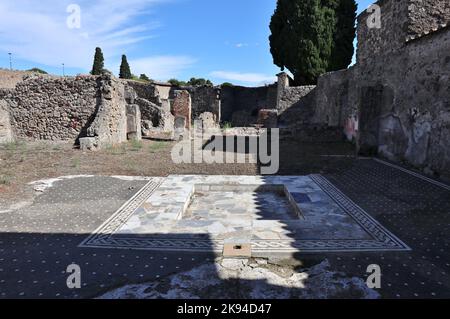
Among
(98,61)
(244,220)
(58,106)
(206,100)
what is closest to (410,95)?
(244,220)

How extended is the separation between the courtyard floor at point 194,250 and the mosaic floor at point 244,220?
2.8 inches

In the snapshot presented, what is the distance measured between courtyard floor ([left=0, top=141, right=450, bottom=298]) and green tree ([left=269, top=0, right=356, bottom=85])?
16.3m

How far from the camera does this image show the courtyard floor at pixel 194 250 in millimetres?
2719

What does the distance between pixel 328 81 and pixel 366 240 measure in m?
13.0

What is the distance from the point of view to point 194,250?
11.2 feet

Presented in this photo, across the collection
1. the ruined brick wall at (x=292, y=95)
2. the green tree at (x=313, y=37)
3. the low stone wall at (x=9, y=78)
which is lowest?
the ruined brick wall at (x=292, y=95)

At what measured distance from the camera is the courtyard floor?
2.72 metres

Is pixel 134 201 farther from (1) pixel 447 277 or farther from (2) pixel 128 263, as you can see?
(1) pixel 447 277

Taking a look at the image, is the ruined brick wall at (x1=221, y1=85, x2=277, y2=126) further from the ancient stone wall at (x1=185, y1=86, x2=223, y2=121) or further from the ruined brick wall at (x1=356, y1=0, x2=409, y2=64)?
the ruined brick wall at (x1=356, y1=0, x2=409, y2=64)

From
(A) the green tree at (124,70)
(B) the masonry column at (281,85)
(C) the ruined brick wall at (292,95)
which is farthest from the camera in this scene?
(A) the green tree at (124,70)

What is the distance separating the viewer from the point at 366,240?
3.70 meters

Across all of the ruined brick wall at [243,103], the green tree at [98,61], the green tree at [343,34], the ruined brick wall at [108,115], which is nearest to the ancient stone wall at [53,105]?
the ruined brick wall at [108,115]

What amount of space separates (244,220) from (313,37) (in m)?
20.5

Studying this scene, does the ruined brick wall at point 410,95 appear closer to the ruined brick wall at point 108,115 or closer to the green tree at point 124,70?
the ruined brick wall at point 108,115
